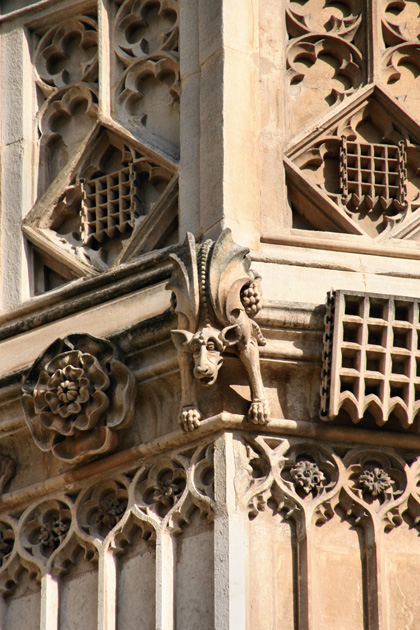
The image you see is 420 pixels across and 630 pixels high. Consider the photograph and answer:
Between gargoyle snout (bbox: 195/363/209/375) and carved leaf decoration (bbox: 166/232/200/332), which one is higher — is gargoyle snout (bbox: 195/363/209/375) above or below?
below

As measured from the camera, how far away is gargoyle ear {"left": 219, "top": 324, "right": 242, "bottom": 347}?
12.1 metres

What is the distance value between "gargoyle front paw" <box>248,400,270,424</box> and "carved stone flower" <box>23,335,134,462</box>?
0.73 m

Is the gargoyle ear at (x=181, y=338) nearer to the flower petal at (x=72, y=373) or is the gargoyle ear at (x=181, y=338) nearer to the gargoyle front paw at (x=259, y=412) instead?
the gargoyle front paw at (x=259, y=412)

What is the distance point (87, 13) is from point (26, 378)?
2492mm

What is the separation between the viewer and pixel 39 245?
531 inches

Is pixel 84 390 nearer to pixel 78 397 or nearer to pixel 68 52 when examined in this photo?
pixel 78 397

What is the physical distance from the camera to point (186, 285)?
12.2 meters

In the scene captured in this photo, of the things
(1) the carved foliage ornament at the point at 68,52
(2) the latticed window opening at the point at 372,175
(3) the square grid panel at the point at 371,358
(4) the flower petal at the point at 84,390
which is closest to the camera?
(3) the square grid panel at the point at 371,358

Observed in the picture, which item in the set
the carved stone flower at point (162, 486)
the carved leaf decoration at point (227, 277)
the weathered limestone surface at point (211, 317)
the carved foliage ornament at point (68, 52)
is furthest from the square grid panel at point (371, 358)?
the carved foliage ornament at point (68, 52)

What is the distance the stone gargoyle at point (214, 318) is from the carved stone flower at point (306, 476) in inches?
12.5

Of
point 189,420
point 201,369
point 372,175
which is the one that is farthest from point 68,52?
point 189,420

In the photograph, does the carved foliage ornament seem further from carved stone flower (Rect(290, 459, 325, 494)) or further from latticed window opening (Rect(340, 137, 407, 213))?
carved stone flower (Rect(290, 459, 325, 494))

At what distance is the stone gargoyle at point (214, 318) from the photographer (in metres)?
12.1

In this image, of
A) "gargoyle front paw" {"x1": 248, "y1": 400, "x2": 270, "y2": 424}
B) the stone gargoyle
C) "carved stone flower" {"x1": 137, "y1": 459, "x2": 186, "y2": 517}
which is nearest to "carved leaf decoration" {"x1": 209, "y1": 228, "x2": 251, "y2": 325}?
the stone gargoyle
